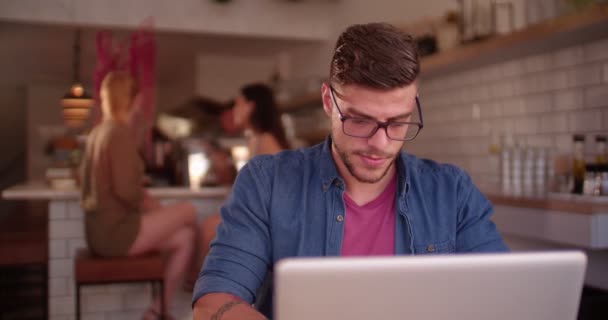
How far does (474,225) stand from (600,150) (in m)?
1.68

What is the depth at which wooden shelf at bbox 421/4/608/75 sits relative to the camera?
2623mm

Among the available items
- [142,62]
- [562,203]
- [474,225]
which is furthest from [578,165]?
[142,62]

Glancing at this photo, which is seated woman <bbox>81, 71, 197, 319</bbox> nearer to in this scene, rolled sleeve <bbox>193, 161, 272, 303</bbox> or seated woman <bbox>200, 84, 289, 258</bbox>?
seated woman <bbox>200, 84, 289, 258</bbox>

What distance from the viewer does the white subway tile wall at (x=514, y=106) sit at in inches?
123

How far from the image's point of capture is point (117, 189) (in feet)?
11.9

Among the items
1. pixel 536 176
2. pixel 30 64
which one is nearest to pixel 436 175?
pixel 536 176

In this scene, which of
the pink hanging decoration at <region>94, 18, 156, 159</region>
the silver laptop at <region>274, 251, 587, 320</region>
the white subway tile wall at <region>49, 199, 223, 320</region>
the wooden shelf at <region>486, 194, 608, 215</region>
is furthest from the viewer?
the pink hanging decoration at <region>94, 18, 156, 159</region>

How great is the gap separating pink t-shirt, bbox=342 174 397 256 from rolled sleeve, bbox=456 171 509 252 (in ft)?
0.49

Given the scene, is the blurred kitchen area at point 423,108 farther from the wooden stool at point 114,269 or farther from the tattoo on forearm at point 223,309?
the tattoo on forearm at point 223,309

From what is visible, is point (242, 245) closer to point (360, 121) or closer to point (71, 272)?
point (360, 121)

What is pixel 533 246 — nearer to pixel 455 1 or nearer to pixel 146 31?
pixel 455 1

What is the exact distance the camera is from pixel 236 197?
1.46 metres

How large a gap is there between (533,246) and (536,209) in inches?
22.3

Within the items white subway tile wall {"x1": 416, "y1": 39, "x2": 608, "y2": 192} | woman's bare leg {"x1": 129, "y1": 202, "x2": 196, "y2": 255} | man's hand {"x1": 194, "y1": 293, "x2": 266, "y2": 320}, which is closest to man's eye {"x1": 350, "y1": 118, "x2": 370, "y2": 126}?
man's hand {"x1": 194, "y1": 293, "x2": 266, "y2": 320}
